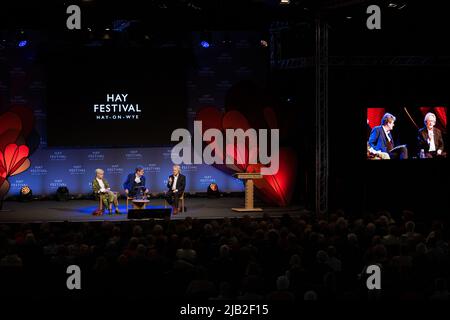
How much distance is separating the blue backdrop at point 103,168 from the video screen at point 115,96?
1.65 ft

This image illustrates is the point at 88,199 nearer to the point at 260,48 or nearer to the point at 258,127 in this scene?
the point at 258,127

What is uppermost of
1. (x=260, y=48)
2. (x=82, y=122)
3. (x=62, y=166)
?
(x=260, y=48)

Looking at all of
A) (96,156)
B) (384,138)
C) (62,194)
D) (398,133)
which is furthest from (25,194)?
(398,133)

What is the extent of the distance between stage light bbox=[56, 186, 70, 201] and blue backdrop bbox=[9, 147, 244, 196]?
9.5 inches

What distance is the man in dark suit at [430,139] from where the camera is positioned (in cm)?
1423

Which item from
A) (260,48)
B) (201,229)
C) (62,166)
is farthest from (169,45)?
(201,229)

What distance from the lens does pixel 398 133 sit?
551 inches

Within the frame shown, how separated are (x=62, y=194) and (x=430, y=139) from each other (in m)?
8.50

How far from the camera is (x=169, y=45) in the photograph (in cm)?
1586

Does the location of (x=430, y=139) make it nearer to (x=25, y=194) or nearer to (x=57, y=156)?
(x=57, y=156)

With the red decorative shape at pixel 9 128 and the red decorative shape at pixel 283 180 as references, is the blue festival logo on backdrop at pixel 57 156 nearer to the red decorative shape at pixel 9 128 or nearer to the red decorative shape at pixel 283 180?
the red decorative shape at pixel 9 128

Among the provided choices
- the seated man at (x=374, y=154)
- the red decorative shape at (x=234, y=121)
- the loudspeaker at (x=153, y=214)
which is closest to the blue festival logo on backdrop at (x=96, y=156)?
the red decorative shape at (x=234, y=121)

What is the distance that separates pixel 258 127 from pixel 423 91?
3757 mm

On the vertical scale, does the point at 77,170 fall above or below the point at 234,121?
below
